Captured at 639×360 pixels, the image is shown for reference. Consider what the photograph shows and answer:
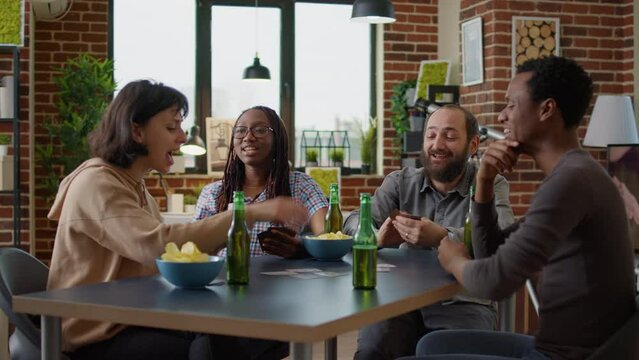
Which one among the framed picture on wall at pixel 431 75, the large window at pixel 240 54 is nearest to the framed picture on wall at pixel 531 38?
the framed picture on wall at pixel 431 75

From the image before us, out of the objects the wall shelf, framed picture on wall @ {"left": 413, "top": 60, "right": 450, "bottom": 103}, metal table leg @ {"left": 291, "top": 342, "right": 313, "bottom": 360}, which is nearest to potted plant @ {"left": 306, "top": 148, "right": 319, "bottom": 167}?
framed picture on wall @ {"left": 413, "top": 60, "right": 450, "bottom": 103}

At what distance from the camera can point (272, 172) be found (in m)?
3.36

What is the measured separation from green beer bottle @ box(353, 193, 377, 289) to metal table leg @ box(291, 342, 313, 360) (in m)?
0.35

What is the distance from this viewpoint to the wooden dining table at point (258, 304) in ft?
5.57

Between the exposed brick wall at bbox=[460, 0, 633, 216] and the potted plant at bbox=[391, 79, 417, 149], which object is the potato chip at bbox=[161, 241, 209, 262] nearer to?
the exposed brick wall at bbox=[460, 0, 633, 216]

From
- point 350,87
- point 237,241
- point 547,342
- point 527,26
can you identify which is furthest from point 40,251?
point 547,342

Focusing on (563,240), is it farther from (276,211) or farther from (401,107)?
(401,107)

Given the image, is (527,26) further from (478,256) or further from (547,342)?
(547,342)

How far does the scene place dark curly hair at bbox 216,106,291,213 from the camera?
3.32 metres

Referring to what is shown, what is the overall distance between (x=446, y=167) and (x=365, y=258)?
124 cm

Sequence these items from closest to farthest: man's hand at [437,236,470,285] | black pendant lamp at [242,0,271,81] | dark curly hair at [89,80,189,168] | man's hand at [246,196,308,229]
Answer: man's hand at [437,236,470,285] < man's hand at [246,196,308,229] < dark curly hair at [89,80,189,168] < black pendant lamp at [242,0,271,81]

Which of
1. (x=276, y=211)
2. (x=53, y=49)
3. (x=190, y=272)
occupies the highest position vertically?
(x=53, y=49)

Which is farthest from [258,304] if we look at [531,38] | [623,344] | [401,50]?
[401,50]

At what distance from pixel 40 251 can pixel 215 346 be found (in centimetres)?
472
